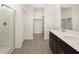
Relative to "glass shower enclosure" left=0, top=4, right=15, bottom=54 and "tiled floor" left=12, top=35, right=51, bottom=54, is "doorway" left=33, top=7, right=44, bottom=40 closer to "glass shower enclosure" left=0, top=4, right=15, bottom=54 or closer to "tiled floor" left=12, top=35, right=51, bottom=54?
"tiled floor" left=12, top=35, right=51, bottom=54

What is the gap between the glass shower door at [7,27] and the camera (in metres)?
4.24

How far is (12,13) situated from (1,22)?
531mm

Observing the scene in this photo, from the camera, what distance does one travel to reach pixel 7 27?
14.4 feet

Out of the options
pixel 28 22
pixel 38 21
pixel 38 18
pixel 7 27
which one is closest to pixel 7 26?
pixel 7 27

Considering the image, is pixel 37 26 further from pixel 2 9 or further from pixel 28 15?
pixel 2 9

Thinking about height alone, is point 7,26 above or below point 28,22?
below

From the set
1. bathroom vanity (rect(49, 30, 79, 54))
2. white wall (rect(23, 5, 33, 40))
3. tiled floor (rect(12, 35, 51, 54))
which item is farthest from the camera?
white wall (rect(23, 5, 33, 40))

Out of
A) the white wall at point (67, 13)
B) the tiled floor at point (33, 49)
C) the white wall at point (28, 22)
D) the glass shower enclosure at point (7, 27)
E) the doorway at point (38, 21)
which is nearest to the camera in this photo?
the tiled floor at point (33, 49)

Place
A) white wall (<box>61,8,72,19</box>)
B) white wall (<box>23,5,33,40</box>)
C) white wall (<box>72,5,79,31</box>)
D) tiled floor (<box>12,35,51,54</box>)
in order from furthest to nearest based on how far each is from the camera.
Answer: white wall (<box>23,5,33,40</box>) < white wall (<box>61,8,72,19</box>) < tiled floor (<box>12,35,51,54</box>) < white wall (<box>72,5,79,31</box>)

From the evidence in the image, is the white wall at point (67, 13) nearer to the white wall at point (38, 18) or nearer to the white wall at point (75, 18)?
the white wall at point (75, 18)

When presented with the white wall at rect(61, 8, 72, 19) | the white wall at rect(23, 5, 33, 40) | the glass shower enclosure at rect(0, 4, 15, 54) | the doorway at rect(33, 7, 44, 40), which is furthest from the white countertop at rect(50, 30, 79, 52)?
the doorway at rect(33, 7, 44, 40)

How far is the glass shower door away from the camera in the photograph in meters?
4.24

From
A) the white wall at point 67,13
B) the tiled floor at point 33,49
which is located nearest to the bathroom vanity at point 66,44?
the tiled floor at point 33,49

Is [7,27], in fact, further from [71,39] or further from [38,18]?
[38,18]
